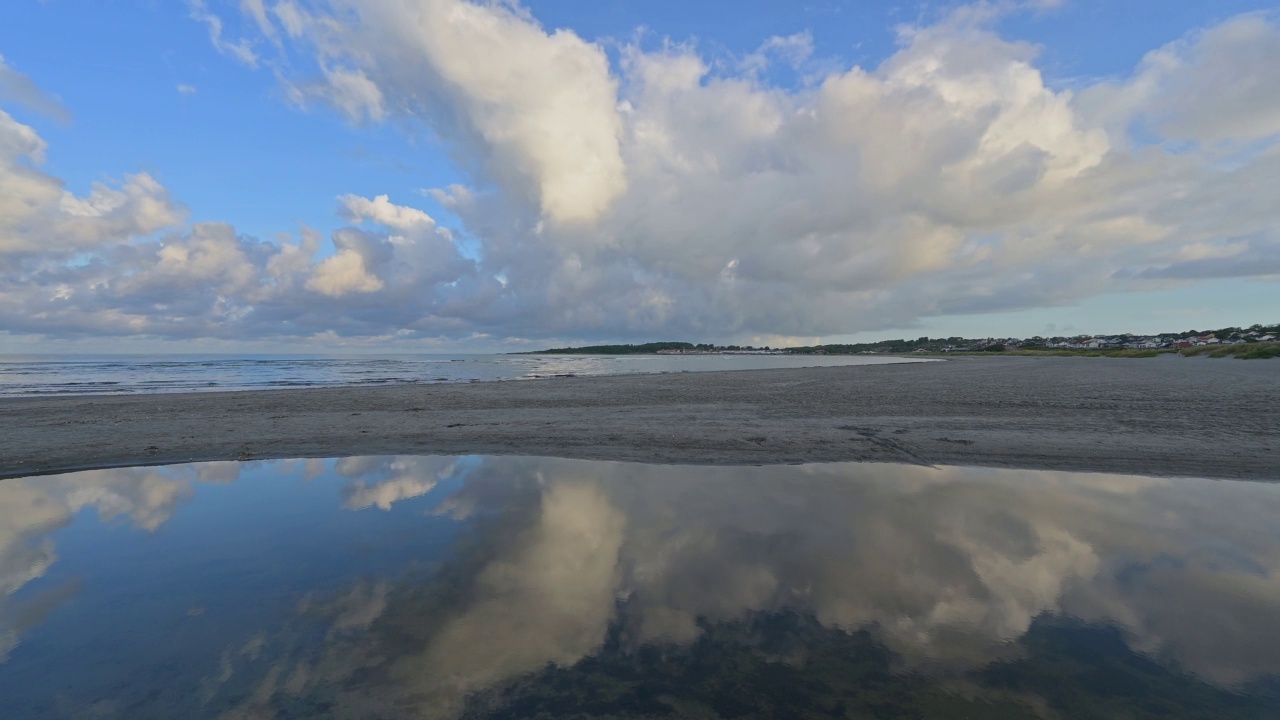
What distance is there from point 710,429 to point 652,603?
1227 cm

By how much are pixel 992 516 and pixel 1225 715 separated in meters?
4.85

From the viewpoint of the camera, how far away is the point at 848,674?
4.62 metres

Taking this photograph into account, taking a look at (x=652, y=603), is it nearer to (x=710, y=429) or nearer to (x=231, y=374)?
(x=710, y=429)

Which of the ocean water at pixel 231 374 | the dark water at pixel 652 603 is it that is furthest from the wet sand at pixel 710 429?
the ocean water at pixel 231 374

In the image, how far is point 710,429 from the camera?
59.1 ft

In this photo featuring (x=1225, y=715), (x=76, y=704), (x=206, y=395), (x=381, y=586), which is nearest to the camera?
(x=1225, y=715)

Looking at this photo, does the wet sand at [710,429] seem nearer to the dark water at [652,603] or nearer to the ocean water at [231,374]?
the dark water at [652,603]

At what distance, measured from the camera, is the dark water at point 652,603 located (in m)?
4.44

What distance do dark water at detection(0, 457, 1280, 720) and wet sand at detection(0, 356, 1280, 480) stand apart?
3.08 m

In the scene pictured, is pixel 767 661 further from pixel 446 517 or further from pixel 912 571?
pixel 446 517

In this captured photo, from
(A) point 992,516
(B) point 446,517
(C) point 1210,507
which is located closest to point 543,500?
(B) point 446,517

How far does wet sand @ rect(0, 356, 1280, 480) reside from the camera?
531 inches

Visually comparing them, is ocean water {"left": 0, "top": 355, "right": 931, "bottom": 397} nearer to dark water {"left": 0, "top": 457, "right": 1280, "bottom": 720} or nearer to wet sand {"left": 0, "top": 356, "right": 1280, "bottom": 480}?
wet sand {"left": 0, "top": 356, "right": 1280, "bottom": 480}

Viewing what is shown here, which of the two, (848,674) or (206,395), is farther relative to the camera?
(206,395)
